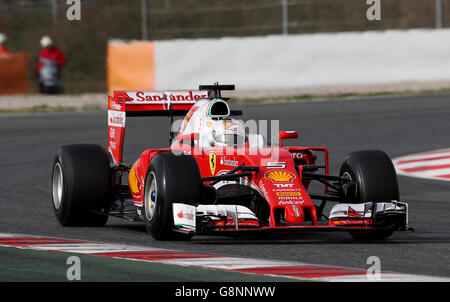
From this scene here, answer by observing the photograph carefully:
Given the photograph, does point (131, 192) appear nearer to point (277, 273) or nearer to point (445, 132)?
point (277, 273)

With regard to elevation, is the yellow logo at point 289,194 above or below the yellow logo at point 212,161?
below

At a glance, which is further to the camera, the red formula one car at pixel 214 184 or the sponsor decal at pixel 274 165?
the sponsor decal at pixel 274 165

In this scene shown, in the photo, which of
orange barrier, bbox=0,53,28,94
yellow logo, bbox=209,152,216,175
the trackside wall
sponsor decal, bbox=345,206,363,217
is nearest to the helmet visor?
yellow logo, bbox=209,152,216,175

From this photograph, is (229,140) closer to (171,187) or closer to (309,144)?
(171,187)

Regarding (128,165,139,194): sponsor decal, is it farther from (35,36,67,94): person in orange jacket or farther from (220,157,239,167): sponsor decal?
(35,36,67,94): person in orange jacket

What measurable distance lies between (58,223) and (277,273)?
3.43m

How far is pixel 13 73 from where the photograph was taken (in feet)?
90.7

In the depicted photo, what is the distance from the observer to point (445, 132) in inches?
744

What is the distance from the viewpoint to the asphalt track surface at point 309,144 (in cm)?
843

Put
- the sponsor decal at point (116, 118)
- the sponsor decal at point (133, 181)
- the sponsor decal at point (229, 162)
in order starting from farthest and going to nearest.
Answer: the sponsor decal at point (116, 118)
the sponsor decal at point (133, 181)
the sponsor decal at point (229, 162)

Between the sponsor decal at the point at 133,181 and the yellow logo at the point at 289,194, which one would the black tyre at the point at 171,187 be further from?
the sponsor decal at the point at 133,181

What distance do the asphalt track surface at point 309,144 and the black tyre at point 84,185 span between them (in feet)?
0.59

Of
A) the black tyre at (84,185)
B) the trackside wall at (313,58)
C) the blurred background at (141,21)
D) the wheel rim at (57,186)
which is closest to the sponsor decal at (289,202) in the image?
the black tyre at (84,185)
